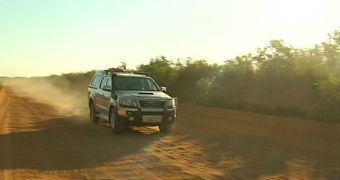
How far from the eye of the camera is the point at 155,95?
15453 mm

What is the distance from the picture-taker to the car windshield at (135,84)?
53.6 ft

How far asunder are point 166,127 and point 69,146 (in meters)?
3.59

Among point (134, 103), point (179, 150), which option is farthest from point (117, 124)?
point (179, 150)

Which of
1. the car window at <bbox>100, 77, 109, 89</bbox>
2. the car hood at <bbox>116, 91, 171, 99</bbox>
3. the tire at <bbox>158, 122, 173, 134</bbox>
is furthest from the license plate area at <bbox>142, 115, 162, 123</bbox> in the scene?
the car window at <bbox>100, 77, 109, 89</bbox>

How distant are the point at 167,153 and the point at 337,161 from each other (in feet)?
12.4

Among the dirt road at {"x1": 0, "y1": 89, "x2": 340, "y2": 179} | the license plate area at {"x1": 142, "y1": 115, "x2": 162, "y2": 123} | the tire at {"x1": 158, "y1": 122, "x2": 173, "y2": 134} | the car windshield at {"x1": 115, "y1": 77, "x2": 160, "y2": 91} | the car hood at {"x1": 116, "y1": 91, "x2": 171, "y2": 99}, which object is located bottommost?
the dirt road at {"x1": 0, "y1": 89, "x2": 340, "y2": 179}

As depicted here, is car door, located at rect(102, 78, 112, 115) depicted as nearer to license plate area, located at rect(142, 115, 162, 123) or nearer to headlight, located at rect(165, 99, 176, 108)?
license plate area, located at rect(142, 115, 162, 123)

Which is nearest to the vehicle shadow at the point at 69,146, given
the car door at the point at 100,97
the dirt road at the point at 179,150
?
the dirt road at the point at 179,150

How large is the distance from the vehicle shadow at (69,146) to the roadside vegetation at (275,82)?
5279 mm

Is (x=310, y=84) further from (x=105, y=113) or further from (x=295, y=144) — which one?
(x=105, y=113)

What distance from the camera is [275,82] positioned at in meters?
22.2

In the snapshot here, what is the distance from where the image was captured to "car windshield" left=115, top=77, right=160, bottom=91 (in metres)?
16.3

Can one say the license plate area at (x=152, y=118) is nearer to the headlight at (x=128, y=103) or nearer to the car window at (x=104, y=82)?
the headlight at (x=128, y=103)

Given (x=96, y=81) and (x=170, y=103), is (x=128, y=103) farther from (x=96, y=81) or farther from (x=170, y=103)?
(x=96, y=81)
